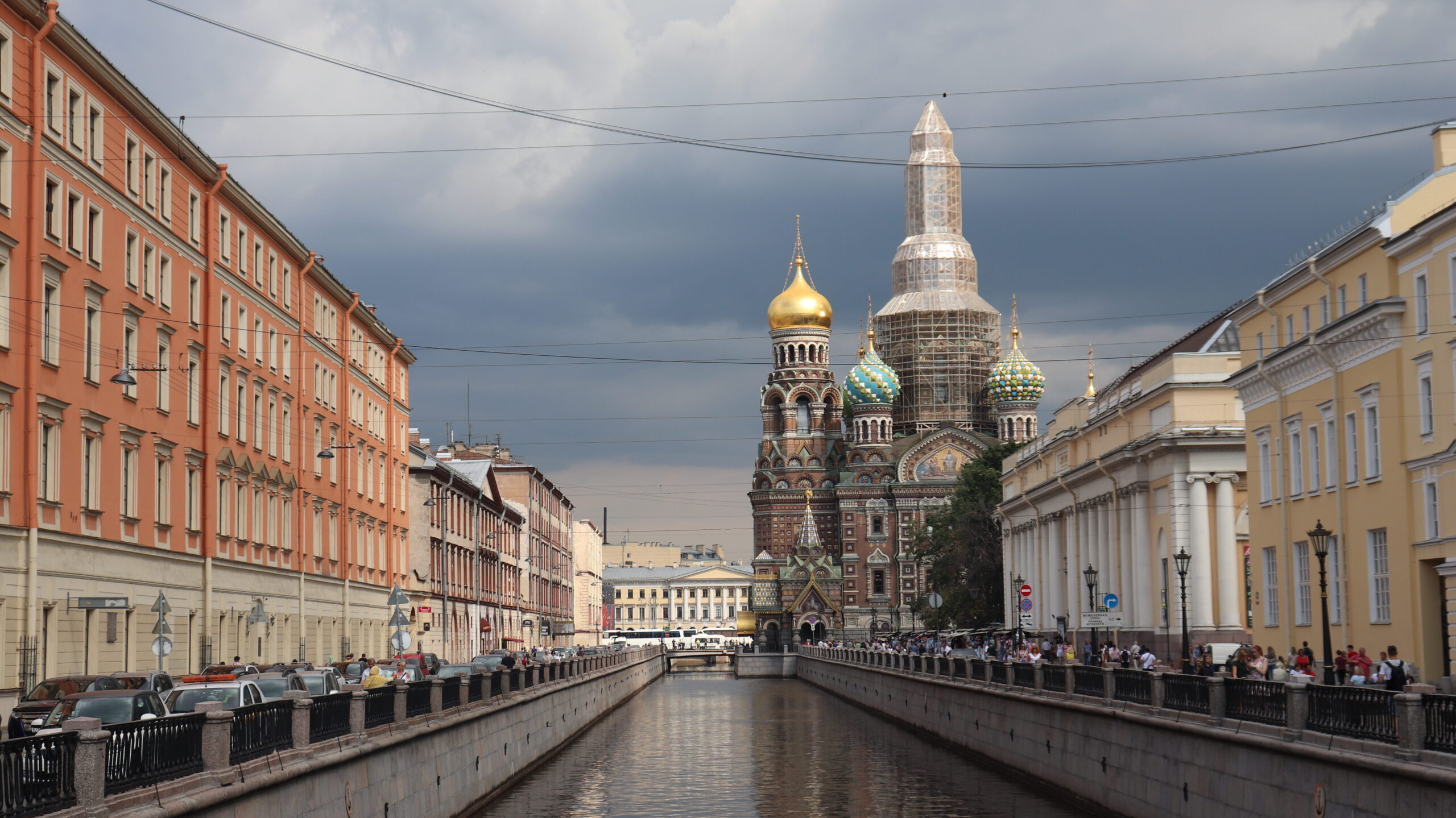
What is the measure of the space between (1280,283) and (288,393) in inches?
1264

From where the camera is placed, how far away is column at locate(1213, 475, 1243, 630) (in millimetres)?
56281

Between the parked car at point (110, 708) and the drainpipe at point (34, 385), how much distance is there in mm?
11830

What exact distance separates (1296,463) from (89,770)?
36.4 m

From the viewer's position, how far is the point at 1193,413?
2222 inches

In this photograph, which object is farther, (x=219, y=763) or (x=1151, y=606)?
(x=1151, y=606)

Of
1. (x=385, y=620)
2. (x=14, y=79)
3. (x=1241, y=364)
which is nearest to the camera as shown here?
(x=14, y=79)

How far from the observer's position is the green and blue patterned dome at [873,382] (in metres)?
160

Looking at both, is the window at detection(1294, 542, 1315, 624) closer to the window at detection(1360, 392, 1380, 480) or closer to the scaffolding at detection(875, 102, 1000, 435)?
the window at detection(1360, 392, 1380, 480)

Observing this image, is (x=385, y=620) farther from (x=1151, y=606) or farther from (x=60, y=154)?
(x=60, y=154)

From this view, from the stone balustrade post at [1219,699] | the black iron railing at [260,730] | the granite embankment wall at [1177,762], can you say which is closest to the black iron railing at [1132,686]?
the granite embankment wall at [1177,762]

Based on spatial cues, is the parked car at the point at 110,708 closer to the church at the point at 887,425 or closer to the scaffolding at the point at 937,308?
the church at the point at 887,425

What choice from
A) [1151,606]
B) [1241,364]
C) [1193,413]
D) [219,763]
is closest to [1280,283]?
[1241,364]

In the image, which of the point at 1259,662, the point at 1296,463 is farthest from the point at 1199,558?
the point at 1259,662

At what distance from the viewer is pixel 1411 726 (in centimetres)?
1608
